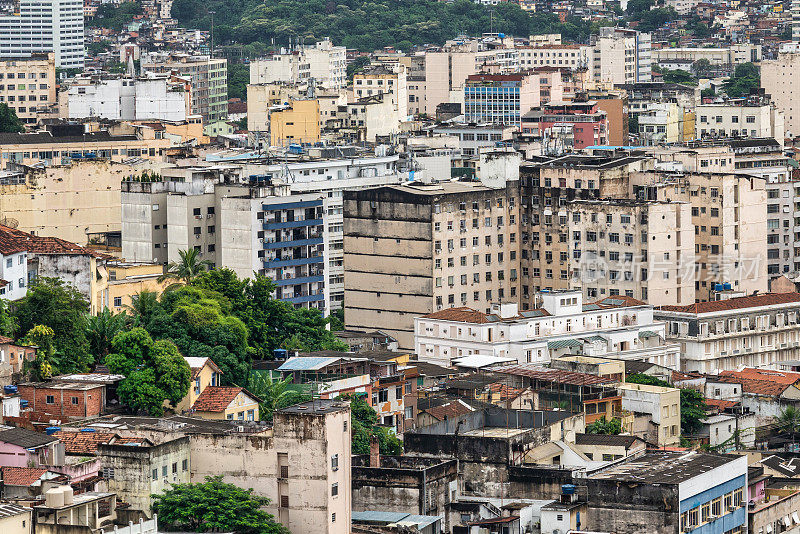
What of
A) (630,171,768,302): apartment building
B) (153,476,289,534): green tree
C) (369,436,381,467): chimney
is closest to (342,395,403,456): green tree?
(369,436,381,467): chimney

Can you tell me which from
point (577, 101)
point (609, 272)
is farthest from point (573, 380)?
point (577, 101)

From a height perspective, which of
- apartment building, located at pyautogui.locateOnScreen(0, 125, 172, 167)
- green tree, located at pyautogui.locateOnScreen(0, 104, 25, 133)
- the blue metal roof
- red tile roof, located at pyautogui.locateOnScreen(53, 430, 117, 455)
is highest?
green tree, located at pyautogui.locateOnScreen(0, 104, 25, 133)

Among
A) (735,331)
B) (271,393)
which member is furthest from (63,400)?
(735,331)

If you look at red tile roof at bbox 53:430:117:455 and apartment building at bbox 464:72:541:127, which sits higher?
apartment building at bbox 464:72:541:127

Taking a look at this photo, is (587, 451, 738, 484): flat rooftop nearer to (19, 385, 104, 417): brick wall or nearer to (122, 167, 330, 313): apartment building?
(19, 385, 104, 417): brick wall

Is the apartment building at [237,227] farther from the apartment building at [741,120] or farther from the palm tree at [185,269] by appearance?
the apartment building at [741,120]

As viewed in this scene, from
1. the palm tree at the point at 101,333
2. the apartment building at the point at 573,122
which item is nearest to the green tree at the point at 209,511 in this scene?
the palm tree at the point at 101,333
